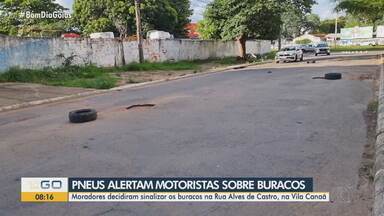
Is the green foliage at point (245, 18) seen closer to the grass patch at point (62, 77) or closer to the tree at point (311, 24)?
the grass patch at point (62, 77)

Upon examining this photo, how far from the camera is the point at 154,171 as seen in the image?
5562 mm

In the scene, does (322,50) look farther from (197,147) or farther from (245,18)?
(197,147)

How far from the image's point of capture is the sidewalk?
14094 mm

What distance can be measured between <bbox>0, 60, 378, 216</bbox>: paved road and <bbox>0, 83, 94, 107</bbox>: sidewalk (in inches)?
91.8

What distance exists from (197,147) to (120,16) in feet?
146

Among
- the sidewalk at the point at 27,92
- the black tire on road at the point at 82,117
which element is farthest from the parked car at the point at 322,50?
the black tire on road at the point at 82,117

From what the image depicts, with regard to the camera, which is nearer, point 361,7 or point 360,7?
point 361,7

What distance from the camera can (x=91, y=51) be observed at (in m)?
26.7

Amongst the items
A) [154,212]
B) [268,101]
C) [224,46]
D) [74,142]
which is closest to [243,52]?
[224,46]

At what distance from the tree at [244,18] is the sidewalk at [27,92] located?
74.7 feet

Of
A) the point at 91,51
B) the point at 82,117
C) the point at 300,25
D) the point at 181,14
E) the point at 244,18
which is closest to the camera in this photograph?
the point at 82,117

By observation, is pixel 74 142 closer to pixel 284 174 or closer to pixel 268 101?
pixel 284 174

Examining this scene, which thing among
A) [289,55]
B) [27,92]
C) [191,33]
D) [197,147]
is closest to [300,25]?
[191,33]

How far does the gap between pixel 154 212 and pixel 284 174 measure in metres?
1.88
